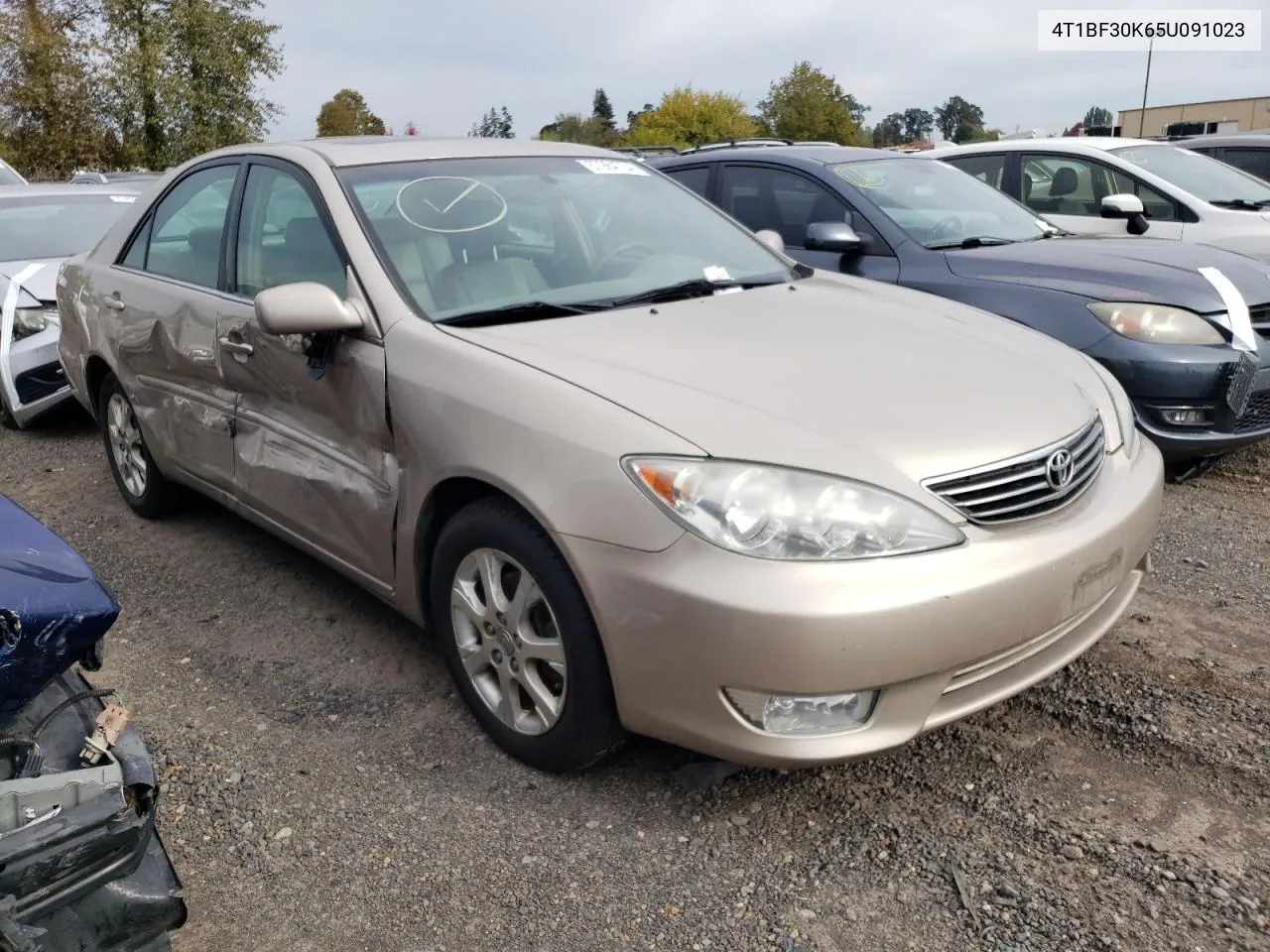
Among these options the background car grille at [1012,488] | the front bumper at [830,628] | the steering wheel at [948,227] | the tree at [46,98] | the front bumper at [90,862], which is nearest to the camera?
the front bumper at [90,862]

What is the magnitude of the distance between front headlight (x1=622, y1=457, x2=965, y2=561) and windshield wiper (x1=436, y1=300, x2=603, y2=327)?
88 cm

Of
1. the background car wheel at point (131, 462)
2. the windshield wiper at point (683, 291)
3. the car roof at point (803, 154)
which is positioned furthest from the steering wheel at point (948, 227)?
the background car wheel at point (131, 462)

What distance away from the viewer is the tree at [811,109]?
56.4m

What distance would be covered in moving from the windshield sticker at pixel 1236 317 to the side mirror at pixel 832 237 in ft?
4.98

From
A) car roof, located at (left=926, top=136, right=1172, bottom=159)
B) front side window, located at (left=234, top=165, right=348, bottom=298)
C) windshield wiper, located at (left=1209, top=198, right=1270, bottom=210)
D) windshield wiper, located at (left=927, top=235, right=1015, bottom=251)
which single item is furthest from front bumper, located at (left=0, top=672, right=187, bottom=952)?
windshield wiper, located at (left=1209, top=198, right=1270, bottom=210)

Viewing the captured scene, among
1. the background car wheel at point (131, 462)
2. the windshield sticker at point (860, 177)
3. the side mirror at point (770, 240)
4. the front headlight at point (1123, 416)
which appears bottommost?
the background car wheel at point (131, 462)

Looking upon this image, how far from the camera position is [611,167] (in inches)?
156

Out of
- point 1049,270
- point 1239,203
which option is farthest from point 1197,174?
point 1049,270

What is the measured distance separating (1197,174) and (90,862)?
7867 mm

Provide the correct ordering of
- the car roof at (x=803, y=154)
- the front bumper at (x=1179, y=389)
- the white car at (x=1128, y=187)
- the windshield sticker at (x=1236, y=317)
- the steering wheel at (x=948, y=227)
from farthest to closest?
the white car at (x=1128, y=187), the car roof at (x=803, y=154), the steering wheel at (x=948, y=227), the windshield sticker at (x=1236, y=317), the front bumper at (x=1179, y=389)

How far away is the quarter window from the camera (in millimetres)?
3881

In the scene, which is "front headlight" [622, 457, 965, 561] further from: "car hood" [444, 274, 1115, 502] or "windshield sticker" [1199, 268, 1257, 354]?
"windshield sticker" [1199, 268, 1257, 354]

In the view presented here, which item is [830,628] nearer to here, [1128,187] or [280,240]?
[280,240]

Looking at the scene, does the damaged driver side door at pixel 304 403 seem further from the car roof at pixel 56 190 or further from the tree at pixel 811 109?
the tree at pixel 811 109
